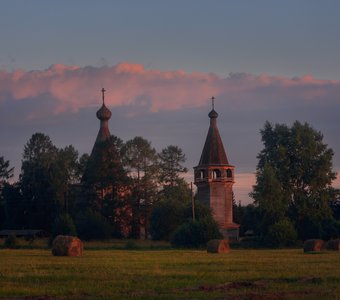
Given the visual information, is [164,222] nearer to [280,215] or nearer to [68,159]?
[280,215]

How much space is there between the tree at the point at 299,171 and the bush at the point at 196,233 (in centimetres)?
1705

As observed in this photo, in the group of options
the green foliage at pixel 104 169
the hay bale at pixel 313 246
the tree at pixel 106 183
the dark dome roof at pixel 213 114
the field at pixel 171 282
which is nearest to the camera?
the field at pixel 171 282

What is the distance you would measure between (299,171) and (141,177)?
24240mm

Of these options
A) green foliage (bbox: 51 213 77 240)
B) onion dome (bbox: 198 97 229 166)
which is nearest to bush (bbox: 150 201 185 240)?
onion dome (bbox: 198 97 229 166)

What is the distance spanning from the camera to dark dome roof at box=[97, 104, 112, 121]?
97.3 meters

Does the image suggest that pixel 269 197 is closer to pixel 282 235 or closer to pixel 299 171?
pixel 299 171

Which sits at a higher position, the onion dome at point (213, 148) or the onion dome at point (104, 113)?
the onion dome at point (104, 113)

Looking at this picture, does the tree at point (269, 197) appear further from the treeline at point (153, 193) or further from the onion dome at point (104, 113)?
the onion dome at point (104, 113)

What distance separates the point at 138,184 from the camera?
94.6 metres

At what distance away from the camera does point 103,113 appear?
9712cm

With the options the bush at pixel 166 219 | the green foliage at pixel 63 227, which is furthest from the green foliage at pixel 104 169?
the green foliage at pixel 63 227

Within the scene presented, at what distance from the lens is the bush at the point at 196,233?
60.2 m

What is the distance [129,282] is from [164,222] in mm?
59438

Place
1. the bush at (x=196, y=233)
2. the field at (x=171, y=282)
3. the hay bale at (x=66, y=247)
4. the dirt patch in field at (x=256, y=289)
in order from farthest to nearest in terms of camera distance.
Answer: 1. the bush at (x=196, y=233)
2. the hay bale at (x=66, y=247)
3. the field at (x=171, y=282)
4. the dirt patch in field at (x=256, y=289)
